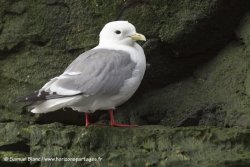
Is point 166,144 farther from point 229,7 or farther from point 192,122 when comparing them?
point 229,7

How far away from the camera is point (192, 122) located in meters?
3.93

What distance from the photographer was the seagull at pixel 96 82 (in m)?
3.38

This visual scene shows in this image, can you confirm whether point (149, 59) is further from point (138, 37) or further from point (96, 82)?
point (96, 82)

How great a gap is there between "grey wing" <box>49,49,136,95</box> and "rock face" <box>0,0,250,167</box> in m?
0.26

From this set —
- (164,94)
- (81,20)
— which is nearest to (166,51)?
(164,94)

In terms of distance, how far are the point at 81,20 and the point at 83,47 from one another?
0.56 feet

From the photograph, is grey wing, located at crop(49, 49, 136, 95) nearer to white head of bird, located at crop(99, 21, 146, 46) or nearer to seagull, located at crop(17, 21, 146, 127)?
seagull, located at crop(17, 21, 146, 127)

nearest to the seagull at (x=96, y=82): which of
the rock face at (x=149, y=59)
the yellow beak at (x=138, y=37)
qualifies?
the yellow beak at (x=138, y=37)

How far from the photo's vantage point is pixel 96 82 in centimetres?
340

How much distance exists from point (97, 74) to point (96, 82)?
58 millimetres

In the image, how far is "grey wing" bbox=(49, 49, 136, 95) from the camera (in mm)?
3385

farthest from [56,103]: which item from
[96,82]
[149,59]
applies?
[149,59]

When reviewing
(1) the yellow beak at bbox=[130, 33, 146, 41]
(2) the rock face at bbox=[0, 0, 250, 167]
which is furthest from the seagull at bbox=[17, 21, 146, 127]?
(2) the rock face at bbox=[0, 0, 250, 167]

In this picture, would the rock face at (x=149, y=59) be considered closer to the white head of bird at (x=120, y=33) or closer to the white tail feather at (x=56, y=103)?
the white tail feather at (x=56, y=103)
